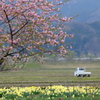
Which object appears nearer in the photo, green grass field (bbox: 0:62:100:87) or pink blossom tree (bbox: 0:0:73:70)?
pink blossom tree (bbox: 0:0:73:70)

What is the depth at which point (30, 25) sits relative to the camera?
1072cm

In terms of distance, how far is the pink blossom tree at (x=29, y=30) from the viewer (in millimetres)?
10289

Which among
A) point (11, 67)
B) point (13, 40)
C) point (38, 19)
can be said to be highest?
point (38, 19)

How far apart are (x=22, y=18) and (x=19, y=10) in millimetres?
657

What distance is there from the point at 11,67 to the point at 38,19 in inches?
84.4

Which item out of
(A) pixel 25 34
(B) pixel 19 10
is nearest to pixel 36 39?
(A) pixel 25 34

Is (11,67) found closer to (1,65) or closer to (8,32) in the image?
(1,65)

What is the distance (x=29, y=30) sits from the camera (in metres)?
10.9

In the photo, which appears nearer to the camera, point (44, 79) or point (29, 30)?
point (29, 30)

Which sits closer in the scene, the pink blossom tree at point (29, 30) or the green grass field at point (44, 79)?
the pink blossom tree at point (29, 30)

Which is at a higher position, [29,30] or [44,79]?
[29,30]

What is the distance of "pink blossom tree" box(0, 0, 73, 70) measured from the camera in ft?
33.8

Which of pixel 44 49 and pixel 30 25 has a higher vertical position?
pixel 30 25

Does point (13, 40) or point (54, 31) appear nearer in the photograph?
point (13, 40)
